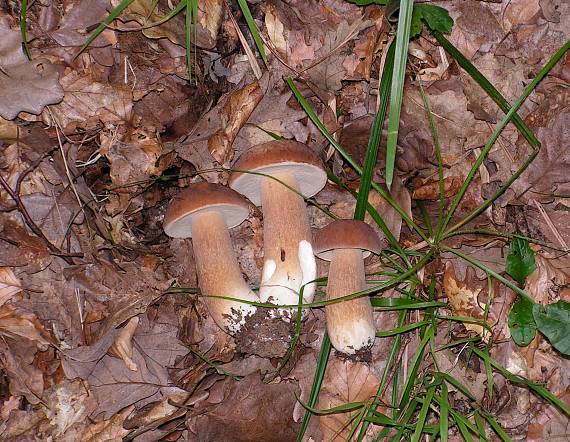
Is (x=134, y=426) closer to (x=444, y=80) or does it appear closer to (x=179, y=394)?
(x=179, y=394)

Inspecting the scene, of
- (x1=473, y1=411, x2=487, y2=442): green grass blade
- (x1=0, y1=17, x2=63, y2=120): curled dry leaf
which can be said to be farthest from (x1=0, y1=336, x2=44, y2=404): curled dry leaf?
(x1=473, y1=411, x2=487, y2=442): green grass blade

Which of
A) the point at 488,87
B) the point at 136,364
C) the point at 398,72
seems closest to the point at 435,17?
the point at 488,87

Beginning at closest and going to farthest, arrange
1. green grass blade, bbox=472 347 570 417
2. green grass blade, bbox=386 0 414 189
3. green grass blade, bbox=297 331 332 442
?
green grass blade, bbox=386 0 414 189, green grass blade, bbox=472 347 570 417, green grass blade, bbox=297 331 332 442

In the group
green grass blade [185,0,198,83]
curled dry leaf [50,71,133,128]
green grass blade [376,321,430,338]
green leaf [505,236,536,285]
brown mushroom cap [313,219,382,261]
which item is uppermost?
green grass blade [185,0,198,83]

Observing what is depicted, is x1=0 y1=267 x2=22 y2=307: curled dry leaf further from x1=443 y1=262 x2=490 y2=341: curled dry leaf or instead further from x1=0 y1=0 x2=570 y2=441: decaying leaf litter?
x1=443 y1=262 x2=490 y2=341: curled dry leaf

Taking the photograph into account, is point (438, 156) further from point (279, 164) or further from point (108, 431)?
point (108, 431)

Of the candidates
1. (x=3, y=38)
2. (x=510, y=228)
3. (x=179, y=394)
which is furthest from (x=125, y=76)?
(x=510, y=228)
